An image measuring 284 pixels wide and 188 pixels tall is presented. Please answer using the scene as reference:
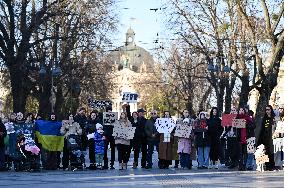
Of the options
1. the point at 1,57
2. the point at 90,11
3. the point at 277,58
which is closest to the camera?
the point at 277,58

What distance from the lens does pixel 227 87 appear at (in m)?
51.2

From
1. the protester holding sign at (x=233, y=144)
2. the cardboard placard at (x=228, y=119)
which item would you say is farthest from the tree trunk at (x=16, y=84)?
the protester holding sign at (x=233, y=144)

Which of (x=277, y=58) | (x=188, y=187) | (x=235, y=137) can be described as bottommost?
(x=188, y=187)

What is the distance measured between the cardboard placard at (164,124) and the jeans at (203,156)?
45.5 inches

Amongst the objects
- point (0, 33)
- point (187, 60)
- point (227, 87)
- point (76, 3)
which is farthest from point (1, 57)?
point (187, 60)

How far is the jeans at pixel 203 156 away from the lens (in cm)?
2366

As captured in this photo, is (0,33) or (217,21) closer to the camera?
(0,33)

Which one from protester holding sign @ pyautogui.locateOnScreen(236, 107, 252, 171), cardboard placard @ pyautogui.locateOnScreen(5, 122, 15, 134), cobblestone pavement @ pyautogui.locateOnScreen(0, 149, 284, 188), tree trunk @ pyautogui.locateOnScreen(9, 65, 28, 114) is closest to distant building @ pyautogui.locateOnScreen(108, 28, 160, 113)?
tree trunk @ pyautogui.locateOnScreen(9, 65, 28, 114)

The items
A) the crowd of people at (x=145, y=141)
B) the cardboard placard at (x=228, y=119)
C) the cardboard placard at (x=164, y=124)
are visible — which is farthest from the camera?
the cardboard placard at (x=164, y=124)

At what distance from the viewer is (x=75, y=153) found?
23203 millimetres

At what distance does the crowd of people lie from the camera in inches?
893

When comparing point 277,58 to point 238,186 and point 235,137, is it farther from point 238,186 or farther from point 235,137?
point 238,186

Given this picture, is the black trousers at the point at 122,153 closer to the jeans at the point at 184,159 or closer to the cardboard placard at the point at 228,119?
the jeans at the point at 184,159

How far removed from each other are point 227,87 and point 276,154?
28.5 meters
